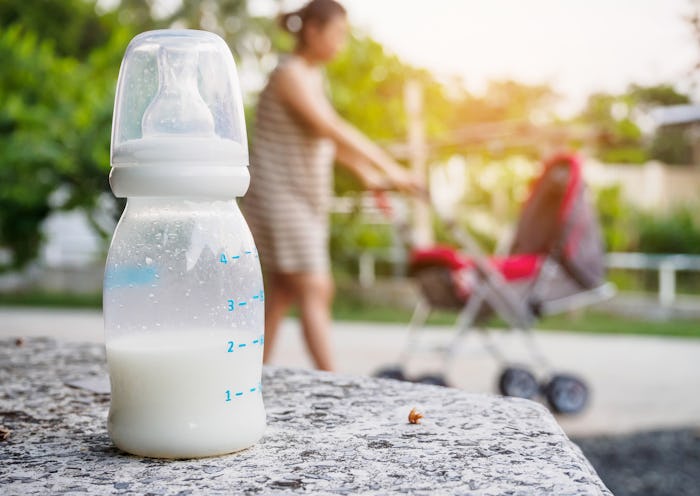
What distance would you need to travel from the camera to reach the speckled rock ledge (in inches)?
35.0

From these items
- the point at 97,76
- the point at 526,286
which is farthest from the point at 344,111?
the point at 526,286

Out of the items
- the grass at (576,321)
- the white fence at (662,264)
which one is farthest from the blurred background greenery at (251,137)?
the grass at (576,321)

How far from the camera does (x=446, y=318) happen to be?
31.7 feet

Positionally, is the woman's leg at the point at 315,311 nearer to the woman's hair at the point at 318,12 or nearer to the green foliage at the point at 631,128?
the woman's hair at the point at 318,12

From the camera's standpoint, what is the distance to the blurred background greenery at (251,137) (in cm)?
764

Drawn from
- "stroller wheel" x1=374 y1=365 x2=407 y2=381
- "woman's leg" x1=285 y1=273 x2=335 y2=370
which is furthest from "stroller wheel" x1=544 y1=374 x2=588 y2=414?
"woman's leg" x1=285 y1=273 x2=335 y2=370

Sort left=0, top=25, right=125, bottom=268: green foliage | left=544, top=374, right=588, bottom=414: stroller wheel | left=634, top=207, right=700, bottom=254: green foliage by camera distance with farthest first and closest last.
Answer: left=634, top=207, right=700, bottom=254: green foliage, left=0, top=25, right=125, bottom=268: green foliage, left=544, top=374, right=588, bottom=414: stroller wheel

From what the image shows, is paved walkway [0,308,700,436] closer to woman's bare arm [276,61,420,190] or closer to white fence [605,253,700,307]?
woman's bare arm [276,61,420,190]

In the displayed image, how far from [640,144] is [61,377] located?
8427 millimetres

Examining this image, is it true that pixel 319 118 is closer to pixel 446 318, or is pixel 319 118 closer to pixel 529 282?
pixel 529 282

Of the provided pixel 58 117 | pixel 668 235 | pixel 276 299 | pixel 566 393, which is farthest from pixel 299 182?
pixel 668 235

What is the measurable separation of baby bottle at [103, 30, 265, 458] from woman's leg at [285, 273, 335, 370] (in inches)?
94.7

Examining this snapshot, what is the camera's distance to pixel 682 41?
103 inches

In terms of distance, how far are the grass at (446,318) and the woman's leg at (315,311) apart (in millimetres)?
5222
